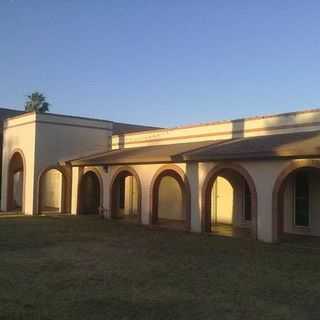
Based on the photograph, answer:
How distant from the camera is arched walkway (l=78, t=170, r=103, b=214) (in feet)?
80.6

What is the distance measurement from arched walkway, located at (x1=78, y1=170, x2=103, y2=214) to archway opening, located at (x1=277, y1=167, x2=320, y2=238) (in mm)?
10232

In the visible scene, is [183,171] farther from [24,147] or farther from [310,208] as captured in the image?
[24,147]

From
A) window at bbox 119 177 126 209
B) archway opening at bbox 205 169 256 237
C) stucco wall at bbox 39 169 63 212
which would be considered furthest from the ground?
stucco wall at bbox 39 169 63 212

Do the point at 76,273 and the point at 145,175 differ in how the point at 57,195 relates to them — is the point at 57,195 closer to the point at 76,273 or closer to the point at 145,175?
the point at 145,175

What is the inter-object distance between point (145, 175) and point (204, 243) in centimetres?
618

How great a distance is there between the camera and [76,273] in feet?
32.5

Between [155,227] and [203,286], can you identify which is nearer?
[203,286]

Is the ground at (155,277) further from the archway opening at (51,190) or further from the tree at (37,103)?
the tree at (37,103)

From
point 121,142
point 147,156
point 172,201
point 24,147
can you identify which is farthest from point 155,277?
point 24,147

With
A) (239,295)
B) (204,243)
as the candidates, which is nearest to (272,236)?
(204,243)

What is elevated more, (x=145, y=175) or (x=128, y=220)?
(x=145, y=175)

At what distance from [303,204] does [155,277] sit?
9.01m

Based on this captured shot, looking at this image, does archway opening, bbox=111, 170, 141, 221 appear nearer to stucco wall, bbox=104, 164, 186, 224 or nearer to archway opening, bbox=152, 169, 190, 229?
archway opening, bbox=152, 169, 190, 229

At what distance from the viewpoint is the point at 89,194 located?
25812 millimetres
